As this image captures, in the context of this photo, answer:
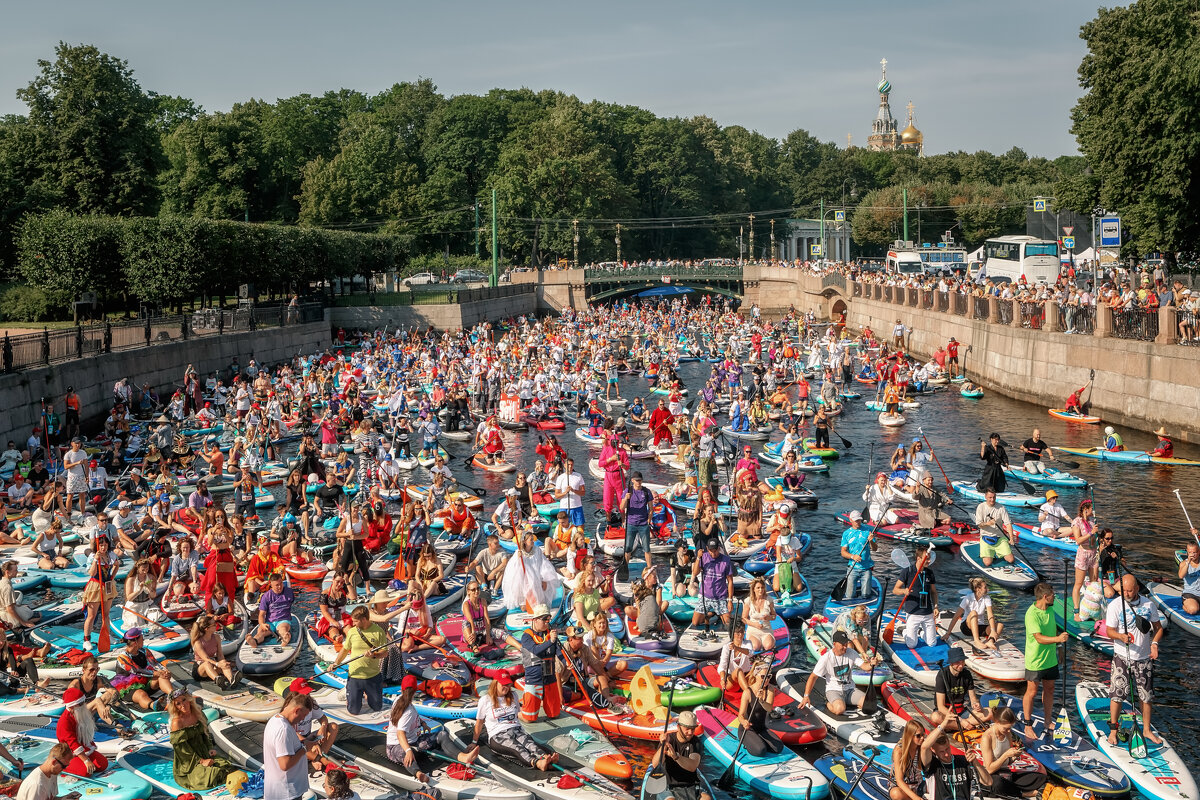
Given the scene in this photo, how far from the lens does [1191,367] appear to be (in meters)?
Result: 31.8

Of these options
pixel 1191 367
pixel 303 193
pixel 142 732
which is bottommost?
pixel 142 732

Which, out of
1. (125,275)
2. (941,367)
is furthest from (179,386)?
(941,367)

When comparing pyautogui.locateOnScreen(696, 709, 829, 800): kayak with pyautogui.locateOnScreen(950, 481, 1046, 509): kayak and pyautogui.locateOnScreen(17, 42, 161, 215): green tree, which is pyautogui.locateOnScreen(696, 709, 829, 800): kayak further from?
pyautogui.locateOnScreen(17, 42, 161, 215): green tree

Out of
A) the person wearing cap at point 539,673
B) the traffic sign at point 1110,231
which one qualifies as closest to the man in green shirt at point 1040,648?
the person wearing cap at point 539,673

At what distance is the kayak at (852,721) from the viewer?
1338 cm

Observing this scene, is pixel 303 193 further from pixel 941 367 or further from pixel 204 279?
pixel 941 367

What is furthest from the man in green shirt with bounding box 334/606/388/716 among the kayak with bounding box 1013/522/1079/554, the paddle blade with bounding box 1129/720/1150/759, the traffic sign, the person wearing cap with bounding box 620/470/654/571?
the traffic sign

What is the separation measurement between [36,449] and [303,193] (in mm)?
59927

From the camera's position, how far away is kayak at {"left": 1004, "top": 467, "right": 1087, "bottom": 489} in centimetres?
2798

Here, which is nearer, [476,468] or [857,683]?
[857,683]

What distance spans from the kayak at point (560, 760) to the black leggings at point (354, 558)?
619 cm

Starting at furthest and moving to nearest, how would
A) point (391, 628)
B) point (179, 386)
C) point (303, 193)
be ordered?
1. point (303, 193)
2. point (179, 386)
3. point (391, 628)

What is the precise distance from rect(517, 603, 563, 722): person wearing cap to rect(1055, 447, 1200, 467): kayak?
22.7 m

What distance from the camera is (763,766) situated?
12891mm
